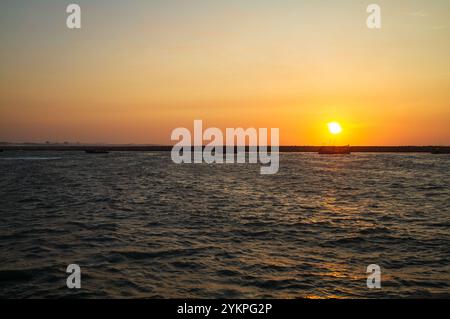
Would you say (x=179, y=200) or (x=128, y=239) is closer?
(x=128, y=239)

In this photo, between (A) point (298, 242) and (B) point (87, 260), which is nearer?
(B) point (87, 260)

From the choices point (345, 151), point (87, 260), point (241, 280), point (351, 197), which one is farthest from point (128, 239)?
point (345, 151)

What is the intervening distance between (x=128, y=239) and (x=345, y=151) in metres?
174

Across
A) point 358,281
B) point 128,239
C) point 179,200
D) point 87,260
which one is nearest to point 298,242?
point 358,281

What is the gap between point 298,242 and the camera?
17953 millimetres
